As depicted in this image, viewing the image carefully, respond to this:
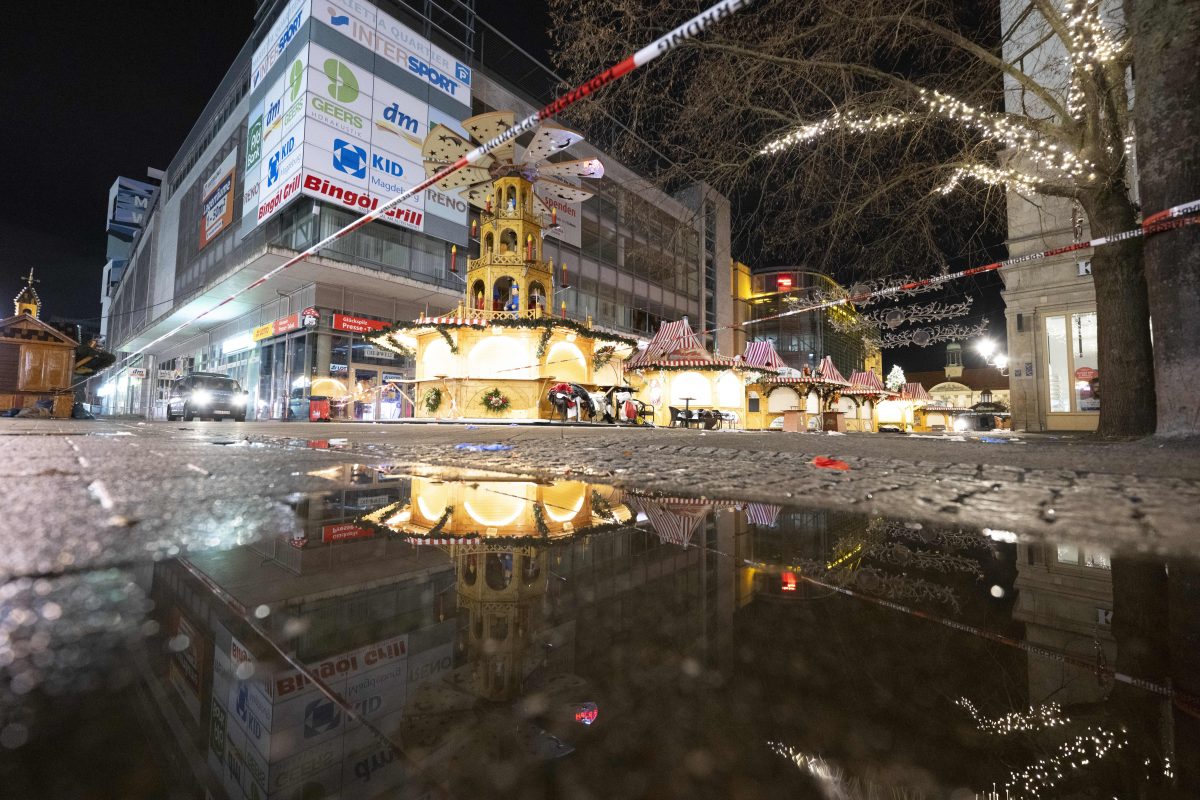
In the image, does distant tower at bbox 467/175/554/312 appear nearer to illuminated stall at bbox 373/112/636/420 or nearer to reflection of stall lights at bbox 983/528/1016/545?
illuminated stall at bbox 373/112/636/420

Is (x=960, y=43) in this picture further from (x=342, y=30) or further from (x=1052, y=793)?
(x=342, y=30)

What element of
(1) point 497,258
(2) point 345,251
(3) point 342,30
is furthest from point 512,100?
(1) point 497,258

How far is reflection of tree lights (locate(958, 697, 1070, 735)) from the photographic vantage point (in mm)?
596

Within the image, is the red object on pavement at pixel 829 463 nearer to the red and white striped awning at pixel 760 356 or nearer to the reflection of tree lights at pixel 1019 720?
the reflection of tree lights at pixel 1019 720

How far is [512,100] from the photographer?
30734mm

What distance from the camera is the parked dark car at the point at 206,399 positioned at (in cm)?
1797

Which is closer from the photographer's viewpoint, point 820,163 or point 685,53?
point 685,53

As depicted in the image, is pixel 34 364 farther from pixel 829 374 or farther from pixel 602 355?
pixel 829 374

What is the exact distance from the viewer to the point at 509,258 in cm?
1688

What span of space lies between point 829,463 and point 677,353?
18.1 m

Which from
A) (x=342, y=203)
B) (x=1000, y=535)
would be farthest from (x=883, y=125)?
(x=342, y=203)

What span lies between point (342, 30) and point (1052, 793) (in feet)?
99.1

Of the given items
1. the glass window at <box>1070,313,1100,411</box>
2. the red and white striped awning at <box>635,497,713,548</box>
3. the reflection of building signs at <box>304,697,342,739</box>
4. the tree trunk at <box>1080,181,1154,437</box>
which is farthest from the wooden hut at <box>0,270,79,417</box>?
the glass window at <box>1070,313,1100,411</box>

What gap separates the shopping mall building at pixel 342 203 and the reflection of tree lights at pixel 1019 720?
18015 mm
